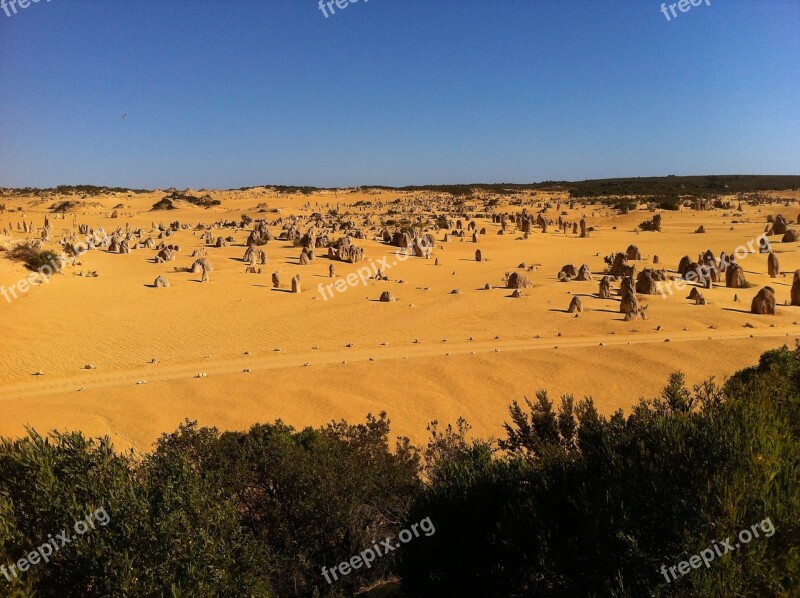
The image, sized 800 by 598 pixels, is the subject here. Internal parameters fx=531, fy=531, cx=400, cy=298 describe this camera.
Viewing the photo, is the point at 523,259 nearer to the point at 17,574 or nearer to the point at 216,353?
the point at 216,353

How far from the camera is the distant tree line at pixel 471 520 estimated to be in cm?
454

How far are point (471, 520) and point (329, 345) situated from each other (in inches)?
557

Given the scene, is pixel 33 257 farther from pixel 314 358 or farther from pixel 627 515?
pixel 627 515

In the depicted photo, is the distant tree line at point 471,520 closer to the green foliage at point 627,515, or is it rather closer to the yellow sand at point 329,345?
the green foliage at point 627,515

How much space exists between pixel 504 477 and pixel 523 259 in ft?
109

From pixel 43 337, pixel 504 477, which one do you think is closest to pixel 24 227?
pixel 43 337

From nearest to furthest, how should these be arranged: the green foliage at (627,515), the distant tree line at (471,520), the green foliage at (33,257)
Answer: the green foliage at (627,515), the distant tree line at (471,520), the green foliage at (33,257)

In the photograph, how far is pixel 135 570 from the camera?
16.4 feet

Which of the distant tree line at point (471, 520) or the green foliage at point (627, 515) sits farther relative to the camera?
the distant tree line at point (471, 520)

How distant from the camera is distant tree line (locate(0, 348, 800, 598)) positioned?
454cm

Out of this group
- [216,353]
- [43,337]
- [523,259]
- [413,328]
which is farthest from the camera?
[523,259]

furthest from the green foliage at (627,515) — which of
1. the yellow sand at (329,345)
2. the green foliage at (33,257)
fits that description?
the green foliage at (33,257)

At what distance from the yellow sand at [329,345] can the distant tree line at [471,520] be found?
20.3 feet

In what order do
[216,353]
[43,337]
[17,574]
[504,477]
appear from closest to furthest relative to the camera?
[17,574]
[504,477]
[216,353]
[43,337]
